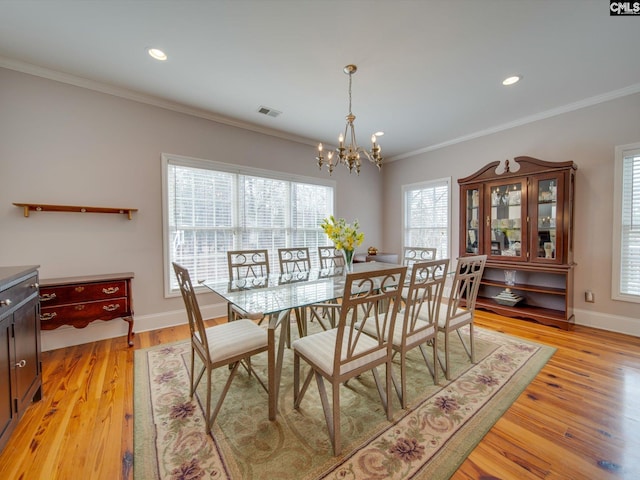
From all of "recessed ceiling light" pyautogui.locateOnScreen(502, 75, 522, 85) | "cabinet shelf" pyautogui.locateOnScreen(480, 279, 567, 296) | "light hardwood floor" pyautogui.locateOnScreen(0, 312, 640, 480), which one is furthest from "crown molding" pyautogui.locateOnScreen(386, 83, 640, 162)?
"light hardwood floor" pyautogui.locateOnScreen(0, 312, 640, 480)

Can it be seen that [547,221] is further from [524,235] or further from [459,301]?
[459,301]

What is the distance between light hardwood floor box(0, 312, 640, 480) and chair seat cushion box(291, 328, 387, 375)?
677mm

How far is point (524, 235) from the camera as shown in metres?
3.45

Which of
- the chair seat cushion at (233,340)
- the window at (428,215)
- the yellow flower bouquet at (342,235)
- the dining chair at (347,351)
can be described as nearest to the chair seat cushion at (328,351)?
the dining chair at (347,351)

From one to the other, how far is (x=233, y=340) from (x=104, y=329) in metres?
2.29

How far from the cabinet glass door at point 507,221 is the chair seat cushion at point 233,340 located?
3.59 meters

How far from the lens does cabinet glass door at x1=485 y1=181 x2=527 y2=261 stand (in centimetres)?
348

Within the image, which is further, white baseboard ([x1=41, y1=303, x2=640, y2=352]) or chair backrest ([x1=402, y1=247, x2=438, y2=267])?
chair backrest ([x1=402, y1=247, x2=438, y2=267])

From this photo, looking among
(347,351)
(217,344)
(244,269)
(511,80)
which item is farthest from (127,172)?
(511,80)

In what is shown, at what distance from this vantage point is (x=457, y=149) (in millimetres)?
4480

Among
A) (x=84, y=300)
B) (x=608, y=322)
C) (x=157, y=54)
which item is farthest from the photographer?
(x=608, y=322)

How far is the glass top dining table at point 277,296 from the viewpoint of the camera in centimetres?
164

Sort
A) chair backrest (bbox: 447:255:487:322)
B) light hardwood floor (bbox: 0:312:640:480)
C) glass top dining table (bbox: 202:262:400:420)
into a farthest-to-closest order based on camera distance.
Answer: chair backrest (bbox: 447:255:487:322) < glass top dining table (bbox: 202:262:400:420) < light hardwood floor (bbox: 0:312:640:480)

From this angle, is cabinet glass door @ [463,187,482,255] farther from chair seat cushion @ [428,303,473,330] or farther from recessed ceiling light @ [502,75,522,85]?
chair seat cushion @ [428,303,473,330]
